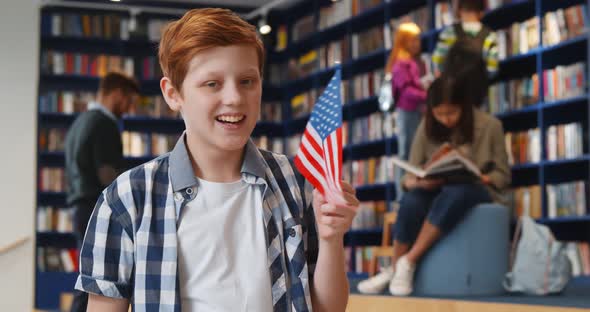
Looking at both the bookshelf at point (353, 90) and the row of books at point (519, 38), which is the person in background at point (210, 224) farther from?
the row of books at point (519, 38)

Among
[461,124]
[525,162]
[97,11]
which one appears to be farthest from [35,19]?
[461,124]

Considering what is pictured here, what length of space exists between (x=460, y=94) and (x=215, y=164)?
3.12 metres

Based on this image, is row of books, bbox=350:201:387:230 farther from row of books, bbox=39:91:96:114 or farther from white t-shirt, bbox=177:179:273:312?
white t-shirt, bbox=177:179:273:312

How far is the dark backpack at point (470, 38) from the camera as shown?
4770 millimetres

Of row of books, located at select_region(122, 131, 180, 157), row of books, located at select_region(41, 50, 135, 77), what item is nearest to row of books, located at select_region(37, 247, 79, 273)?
row of books, located at select_region(122, 131, 180, 157)

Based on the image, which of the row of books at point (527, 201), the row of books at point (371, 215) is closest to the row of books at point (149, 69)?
the row of books at point (371, 215)

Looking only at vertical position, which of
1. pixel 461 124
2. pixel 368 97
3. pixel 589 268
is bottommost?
pixel 589 268

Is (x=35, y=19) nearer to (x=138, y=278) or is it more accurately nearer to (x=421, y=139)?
(x=421, y=139)

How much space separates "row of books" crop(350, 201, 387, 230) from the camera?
780 centimetres

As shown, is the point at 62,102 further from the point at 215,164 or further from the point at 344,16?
the point at 215,164

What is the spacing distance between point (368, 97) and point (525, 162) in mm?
2263

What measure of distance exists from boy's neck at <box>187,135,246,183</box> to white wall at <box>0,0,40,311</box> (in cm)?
695

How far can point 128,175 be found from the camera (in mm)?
1252

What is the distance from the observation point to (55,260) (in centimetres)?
866
